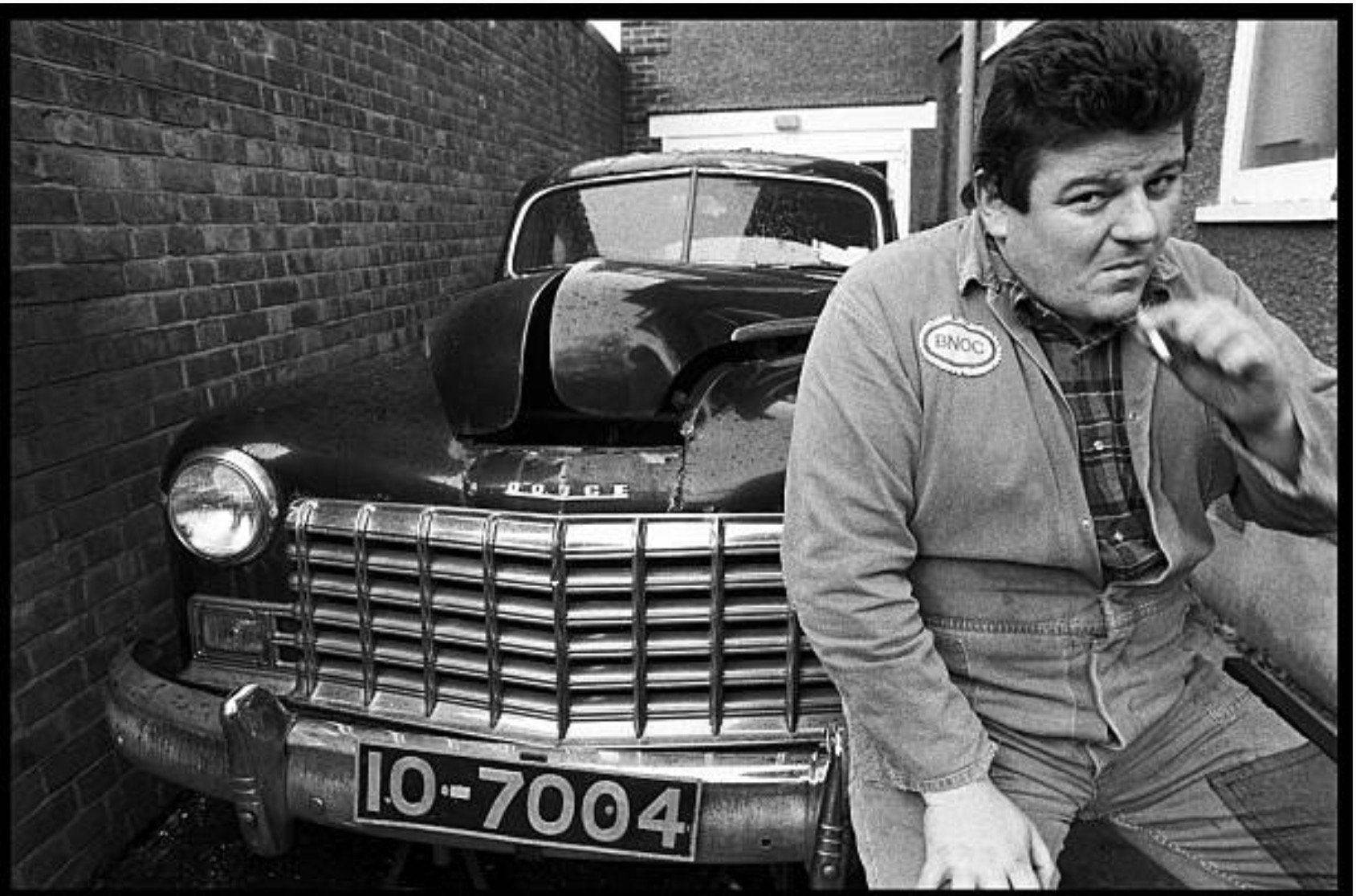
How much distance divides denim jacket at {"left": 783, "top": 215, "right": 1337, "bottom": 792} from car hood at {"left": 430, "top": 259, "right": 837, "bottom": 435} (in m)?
0.65

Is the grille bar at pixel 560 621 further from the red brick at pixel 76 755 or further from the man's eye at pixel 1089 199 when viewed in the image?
the red brick at pixel 76 755

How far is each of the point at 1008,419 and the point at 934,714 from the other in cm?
44

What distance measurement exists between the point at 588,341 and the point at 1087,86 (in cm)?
110

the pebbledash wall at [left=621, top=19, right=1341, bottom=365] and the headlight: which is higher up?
the pebbledash wall at [left=621, top=19, right=1341, bottom=365]

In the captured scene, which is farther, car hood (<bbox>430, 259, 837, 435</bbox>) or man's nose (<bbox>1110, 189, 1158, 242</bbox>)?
car hood (<bbox>430, 259, 837, 435</bbox>)

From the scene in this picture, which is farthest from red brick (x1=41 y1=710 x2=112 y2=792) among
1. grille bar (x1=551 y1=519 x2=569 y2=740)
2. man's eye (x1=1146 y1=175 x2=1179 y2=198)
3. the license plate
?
man's eye (x1=1146 y1=175 x2=1179 y2=198)

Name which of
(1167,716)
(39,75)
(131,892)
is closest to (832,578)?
(1167,716)

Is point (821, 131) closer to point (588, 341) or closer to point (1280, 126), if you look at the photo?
point (1280, 126)

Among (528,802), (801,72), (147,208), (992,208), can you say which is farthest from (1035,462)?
(801,72)

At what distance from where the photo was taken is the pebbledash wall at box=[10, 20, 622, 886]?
2.20 metres

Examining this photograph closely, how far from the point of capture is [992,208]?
141 centimetres

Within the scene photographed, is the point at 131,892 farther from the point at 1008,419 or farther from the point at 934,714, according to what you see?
the point at 1008,419

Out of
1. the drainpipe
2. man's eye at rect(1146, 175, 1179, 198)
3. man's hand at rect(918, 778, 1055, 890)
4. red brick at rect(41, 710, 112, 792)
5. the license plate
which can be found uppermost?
the drainpipe

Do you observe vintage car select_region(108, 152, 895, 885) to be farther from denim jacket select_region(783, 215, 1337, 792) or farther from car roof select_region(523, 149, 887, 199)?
car roof select_region(523, 149, 887, 199)
